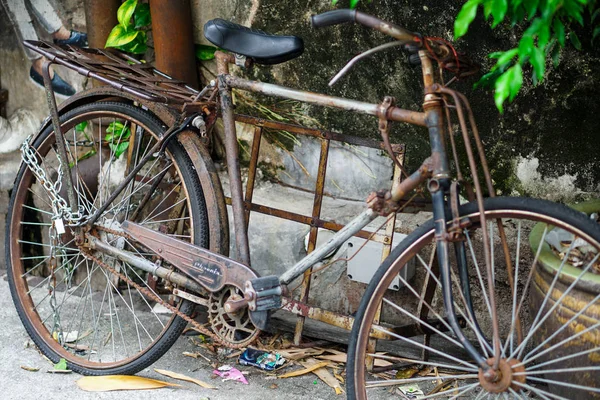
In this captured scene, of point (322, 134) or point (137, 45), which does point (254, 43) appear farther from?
point (137, 45)

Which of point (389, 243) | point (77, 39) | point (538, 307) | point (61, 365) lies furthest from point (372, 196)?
point (77, 39)

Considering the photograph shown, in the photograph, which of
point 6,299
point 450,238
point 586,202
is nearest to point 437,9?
point 586,202

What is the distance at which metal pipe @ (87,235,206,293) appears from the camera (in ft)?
→ 11.0

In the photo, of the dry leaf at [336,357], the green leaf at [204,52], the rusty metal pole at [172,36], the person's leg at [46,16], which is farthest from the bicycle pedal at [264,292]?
the person's leg at [46,16]

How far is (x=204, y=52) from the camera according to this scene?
4.29 metres

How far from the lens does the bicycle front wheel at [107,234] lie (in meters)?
3.49

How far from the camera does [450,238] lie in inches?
104

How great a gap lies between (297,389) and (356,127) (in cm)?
133

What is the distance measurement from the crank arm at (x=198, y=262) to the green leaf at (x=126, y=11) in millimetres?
1290

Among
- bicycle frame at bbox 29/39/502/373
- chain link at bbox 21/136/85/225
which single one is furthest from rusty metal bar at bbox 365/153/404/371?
chain link at bbox 21/136/85/225

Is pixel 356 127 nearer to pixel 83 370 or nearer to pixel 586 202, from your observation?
pixel 586 202

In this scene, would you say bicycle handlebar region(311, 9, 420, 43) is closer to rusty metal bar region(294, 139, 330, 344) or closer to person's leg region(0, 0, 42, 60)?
rusty metal bar region(294, 139, 330, 344)

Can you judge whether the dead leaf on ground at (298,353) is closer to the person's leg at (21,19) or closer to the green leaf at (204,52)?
the green leaf at (204,52)

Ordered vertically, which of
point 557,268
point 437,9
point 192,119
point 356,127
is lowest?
point 557,268
